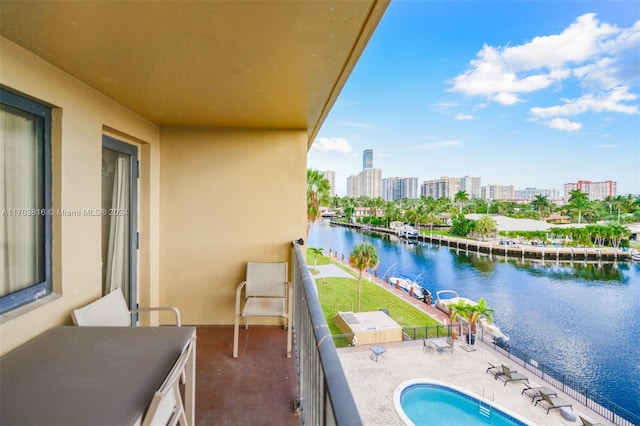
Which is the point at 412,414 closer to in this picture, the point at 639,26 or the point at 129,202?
the point at 129,202

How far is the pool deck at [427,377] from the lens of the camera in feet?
28.0

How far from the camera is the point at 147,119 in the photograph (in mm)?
3080

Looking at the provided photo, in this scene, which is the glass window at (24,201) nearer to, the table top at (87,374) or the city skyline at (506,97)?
the table top at (87,374)

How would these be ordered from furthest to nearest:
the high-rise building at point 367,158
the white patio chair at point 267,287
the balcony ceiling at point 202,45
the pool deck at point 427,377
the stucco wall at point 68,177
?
the high-rise building at point 367,158
the pool deck at point 427,377
the white patio chair at point 267,287
the stucco wall at point 68,177
the balcony ceiling at point 202,45

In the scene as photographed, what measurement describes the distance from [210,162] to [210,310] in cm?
169

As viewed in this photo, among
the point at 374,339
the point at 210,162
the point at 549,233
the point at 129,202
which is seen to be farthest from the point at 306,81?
the point at 549,233

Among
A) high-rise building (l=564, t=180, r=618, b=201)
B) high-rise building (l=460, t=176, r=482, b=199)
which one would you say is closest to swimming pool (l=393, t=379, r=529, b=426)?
high-rise building (l=564, t=180, r=618, b=201)

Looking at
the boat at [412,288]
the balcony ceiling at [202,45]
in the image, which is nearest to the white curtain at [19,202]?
the balcony ceiling at [202,45]

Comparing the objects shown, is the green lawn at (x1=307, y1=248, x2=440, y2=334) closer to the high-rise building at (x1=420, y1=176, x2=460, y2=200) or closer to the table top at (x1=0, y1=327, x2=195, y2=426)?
the table top at (x1=0, y1=327, x2=195, y2=426)

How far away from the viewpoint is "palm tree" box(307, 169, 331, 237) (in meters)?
9.20

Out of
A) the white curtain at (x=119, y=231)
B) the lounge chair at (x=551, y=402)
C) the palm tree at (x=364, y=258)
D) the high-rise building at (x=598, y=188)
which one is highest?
the high-rise building at (x=598, y=188)

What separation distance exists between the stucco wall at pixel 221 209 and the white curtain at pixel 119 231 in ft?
1.49

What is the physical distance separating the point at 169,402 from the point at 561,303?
89.4ft

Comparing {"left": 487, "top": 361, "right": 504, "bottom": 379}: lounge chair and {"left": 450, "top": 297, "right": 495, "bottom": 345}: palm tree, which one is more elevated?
{"left": 450, "top": 297, "right": 495, "bottom": 345}: palm tree
